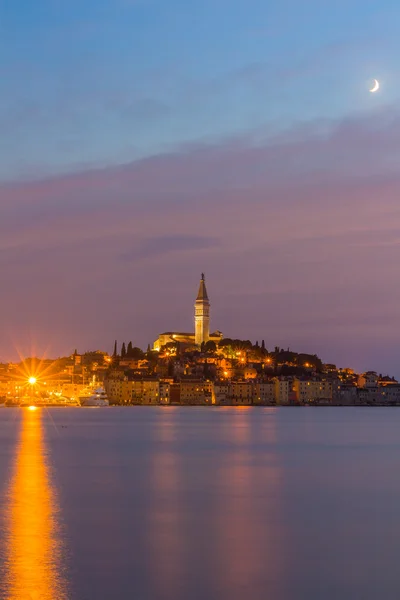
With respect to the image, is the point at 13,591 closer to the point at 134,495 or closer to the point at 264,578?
the point at 264,578

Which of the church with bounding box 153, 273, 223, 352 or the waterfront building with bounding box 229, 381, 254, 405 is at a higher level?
the church with bounding box 153, 273, 223, 352

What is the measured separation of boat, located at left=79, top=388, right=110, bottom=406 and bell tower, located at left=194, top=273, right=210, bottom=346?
3795cm

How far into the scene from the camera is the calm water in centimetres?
1664

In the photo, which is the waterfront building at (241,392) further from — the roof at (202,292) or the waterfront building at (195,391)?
the roof at (202,292)

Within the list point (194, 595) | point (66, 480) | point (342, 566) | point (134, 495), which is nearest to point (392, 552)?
point (342, 566)

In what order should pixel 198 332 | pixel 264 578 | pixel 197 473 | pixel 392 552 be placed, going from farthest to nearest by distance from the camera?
pixel 198 332
pixel 197 473
pixel 392 552
pixel 264 578

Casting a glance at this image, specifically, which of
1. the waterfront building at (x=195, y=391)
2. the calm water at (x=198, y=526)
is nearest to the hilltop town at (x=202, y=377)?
the waterfront building at (x=195, y=391)

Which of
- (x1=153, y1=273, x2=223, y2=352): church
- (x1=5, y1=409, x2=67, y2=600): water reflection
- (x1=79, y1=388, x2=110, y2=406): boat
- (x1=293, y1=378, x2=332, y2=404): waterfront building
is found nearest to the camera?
(x1=5, y1=409, x2=67, y2=600): water reflection

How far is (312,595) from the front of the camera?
1588 centimetres

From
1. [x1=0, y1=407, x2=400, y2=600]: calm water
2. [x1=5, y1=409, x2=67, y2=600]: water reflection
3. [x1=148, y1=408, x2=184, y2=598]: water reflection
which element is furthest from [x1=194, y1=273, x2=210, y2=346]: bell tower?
[x1=5, y1=409, x2=67, y2=600]: water reflection

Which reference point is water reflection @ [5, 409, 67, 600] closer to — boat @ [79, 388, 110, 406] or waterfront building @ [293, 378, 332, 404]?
boat @ [79, 388, 110, 406]

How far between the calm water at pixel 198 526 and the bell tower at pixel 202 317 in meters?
136

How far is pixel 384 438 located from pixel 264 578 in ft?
152

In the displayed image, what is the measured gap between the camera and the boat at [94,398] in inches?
5649
